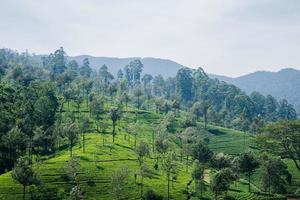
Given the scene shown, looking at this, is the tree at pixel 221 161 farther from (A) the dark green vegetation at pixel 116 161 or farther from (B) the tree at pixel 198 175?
(B) the tree at pixel 198 175

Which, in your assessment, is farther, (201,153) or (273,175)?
(201,153)

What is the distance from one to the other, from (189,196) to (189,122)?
82922 mm

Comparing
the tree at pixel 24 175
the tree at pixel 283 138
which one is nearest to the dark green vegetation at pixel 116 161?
the tree at pixel 24 175

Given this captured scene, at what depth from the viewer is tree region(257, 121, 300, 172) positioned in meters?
141

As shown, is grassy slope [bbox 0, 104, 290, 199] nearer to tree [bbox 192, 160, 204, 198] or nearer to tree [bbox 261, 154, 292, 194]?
tree [bbox 192, 160, 204, 198]

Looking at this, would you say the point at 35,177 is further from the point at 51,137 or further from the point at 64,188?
the point at 51,137

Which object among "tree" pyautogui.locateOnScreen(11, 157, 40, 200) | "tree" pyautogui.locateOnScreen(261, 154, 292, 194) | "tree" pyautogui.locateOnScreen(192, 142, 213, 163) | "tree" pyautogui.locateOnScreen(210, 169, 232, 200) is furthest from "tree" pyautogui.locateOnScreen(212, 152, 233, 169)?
"tree" pyautogui.locateOnScreen(11, 157, 40, 200)

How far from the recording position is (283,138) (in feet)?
467

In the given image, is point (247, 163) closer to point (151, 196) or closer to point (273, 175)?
point (273, 175)

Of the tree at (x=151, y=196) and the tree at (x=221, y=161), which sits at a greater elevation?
the tree at (x=221, y=161)

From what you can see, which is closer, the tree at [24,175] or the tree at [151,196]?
the tree at [24,175]

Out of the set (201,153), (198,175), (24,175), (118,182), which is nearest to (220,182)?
(198,175)

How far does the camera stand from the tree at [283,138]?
141000mm

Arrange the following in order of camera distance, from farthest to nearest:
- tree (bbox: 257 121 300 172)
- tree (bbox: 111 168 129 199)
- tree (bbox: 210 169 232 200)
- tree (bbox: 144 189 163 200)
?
1. tree (bbox: 257 121 300 172)
2. tree (bbox: 210 169 232 200)
3. tree (bbox: 144 189 163 200)
4. tree (bbox: 111 168 129 199)
